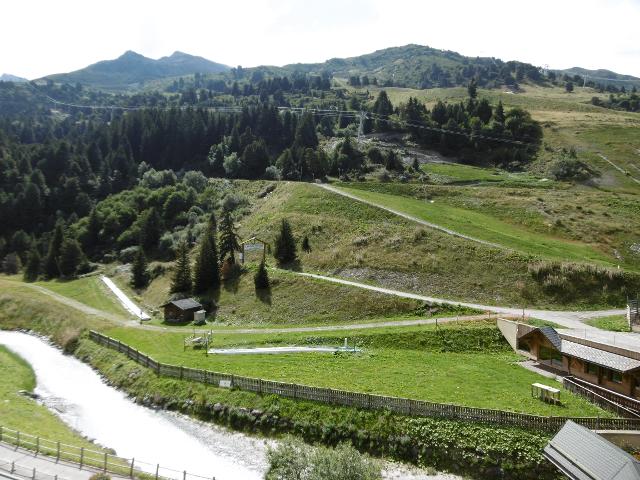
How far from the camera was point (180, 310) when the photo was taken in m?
57.7

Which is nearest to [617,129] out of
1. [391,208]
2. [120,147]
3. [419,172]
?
[419,172]

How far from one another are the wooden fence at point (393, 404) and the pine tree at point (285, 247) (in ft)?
92.5

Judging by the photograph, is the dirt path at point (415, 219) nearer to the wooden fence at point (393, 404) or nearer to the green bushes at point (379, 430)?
the wooden fence at point (393, 404)

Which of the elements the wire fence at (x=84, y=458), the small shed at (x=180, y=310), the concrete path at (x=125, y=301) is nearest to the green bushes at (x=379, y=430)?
the wire fence at (x=84, y=458)

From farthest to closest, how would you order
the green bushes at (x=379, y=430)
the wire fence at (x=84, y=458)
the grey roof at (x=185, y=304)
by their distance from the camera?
the grey roof at (x=185, y=304) < the green bushes at (x=379, y=430) < the wire fence at (x=84, y=458)

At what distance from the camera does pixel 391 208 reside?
76250 millimetres

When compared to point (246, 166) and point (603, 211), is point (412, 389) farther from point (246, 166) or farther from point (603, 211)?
point (246, 166)

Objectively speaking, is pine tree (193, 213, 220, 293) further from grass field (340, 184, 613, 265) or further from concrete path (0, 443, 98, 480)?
concrete path (0, 443, 98, 480)

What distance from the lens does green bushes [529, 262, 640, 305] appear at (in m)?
49.8

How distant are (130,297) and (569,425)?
6131 cm

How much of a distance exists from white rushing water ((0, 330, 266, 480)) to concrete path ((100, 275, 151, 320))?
14.9 meters

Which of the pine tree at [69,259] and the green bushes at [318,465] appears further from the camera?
the pine tree at [69,259]

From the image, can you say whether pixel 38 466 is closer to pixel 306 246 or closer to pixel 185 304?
pixel 185 304

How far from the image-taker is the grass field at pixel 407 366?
103 feet
